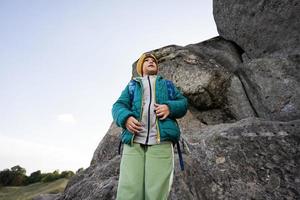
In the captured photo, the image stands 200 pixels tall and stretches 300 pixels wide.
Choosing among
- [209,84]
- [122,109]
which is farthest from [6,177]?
[122,109]

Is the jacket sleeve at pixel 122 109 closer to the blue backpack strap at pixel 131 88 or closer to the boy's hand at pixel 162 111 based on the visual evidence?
the blue backpack strap at pixel 131 88

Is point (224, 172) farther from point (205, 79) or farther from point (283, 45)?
point (283, 45)

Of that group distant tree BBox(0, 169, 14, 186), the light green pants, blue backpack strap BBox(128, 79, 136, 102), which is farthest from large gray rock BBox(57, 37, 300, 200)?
distant tree BBox(0, 169, 14, 186)

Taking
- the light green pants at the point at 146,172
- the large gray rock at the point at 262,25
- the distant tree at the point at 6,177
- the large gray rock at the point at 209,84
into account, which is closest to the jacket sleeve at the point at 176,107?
the light green pants at the point at 146,172

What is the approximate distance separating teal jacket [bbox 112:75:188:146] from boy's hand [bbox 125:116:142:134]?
0.07 meters

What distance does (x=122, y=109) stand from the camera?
4.17m

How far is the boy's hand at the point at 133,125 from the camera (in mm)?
3920

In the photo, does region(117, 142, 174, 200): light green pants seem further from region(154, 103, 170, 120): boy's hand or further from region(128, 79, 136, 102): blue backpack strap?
region(128, 79, 136, 102): blue backpack strap

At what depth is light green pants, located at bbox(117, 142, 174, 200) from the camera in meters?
3.73

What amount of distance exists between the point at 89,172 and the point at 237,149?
4.20 meters

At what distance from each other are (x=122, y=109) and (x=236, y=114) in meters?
6.71

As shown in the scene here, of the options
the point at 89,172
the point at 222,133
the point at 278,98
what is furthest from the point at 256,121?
the point at 89,172

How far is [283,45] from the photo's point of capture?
33.5 feet

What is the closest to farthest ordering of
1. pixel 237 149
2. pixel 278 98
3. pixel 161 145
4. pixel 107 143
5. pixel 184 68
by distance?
pixel 161 145 < pixel 237 149 < pixel 278 98 < pixel 107 143 < pixel 184 68
